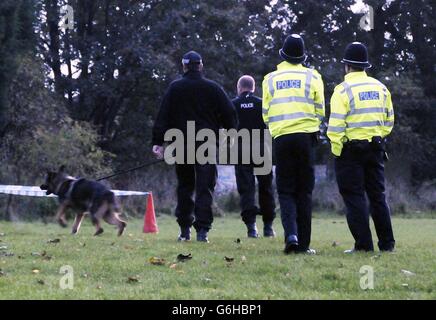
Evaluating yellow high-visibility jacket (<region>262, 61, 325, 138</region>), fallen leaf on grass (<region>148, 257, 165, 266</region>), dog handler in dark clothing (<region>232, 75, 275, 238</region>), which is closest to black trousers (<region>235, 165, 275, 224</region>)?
dog handler in dark clothing (<region>232, 75, 275, 238</region>)

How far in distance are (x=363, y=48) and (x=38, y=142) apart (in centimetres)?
1346

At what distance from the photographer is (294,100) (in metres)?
7.78

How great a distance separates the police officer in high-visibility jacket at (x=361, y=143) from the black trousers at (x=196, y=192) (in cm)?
182

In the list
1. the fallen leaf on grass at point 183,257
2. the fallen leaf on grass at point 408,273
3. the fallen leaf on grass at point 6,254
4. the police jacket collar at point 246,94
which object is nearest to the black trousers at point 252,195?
the police jacket collar at point 246,94

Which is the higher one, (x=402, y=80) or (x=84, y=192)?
(x=402, y=80)

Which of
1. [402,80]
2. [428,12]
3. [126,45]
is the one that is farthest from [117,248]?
[428,12]

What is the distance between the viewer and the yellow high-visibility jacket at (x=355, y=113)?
7.80m

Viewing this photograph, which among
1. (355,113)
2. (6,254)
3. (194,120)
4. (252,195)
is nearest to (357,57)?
(355,113)

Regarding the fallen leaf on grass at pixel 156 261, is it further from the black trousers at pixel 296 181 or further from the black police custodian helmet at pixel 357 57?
the black police custodian helmet at pixel 357 57

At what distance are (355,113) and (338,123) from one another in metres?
0.23

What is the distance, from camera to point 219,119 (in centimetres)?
934

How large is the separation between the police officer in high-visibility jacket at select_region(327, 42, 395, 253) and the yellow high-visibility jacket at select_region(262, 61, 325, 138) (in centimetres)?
19

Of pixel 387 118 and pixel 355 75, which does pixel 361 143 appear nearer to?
pixel 387 118
